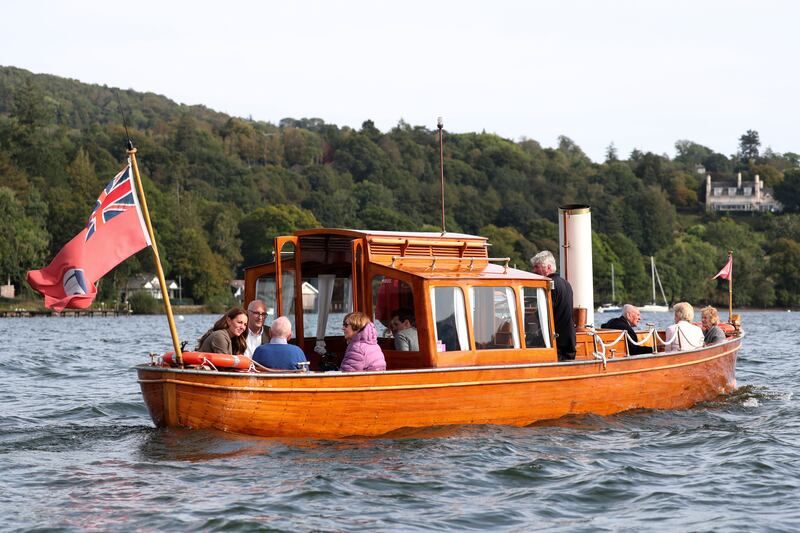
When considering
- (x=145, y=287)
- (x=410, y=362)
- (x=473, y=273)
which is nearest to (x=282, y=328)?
(x=410, y=362)

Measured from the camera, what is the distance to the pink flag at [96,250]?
1266cm

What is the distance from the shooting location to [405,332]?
49.9 feet

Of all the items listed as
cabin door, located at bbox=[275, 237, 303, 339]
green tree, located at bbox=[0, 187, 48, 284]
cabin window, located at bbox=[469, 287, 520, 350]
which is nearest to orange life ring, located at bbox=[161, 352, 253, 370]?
cabin door, located at bbox=[275, 237, 303, 339]

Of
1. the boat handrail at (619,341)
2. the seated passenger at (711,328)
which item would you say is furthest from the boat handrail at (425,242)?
the seated passenger at (711,328)

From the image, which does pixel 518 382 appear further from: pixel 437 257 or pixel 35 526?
pixel 35 526

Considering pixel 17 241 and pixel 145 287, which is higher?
pixel 17 241

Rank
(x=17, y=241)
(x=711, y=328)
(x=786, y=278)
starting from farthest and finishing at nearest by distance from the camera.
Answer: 1. (x=786, y=278)
2. (x=17, y=241)
3. (x=711, y=328)

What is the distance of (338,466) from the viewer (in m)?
13.0

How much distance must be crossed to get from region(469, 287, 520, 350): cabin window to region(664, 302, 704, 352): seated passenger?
4348mm

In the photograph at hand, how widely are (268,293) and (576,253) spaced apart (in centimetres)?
628

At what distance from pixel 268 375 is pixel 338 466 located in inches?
55.3

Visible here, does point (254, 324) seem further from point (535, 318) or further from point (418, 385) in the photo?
point (535, 318)

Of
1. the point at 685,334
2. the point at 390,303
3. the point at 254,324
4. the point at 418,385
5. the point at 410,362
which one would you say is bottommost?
the point at 418,385

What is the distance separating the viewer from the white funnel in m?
20.1
